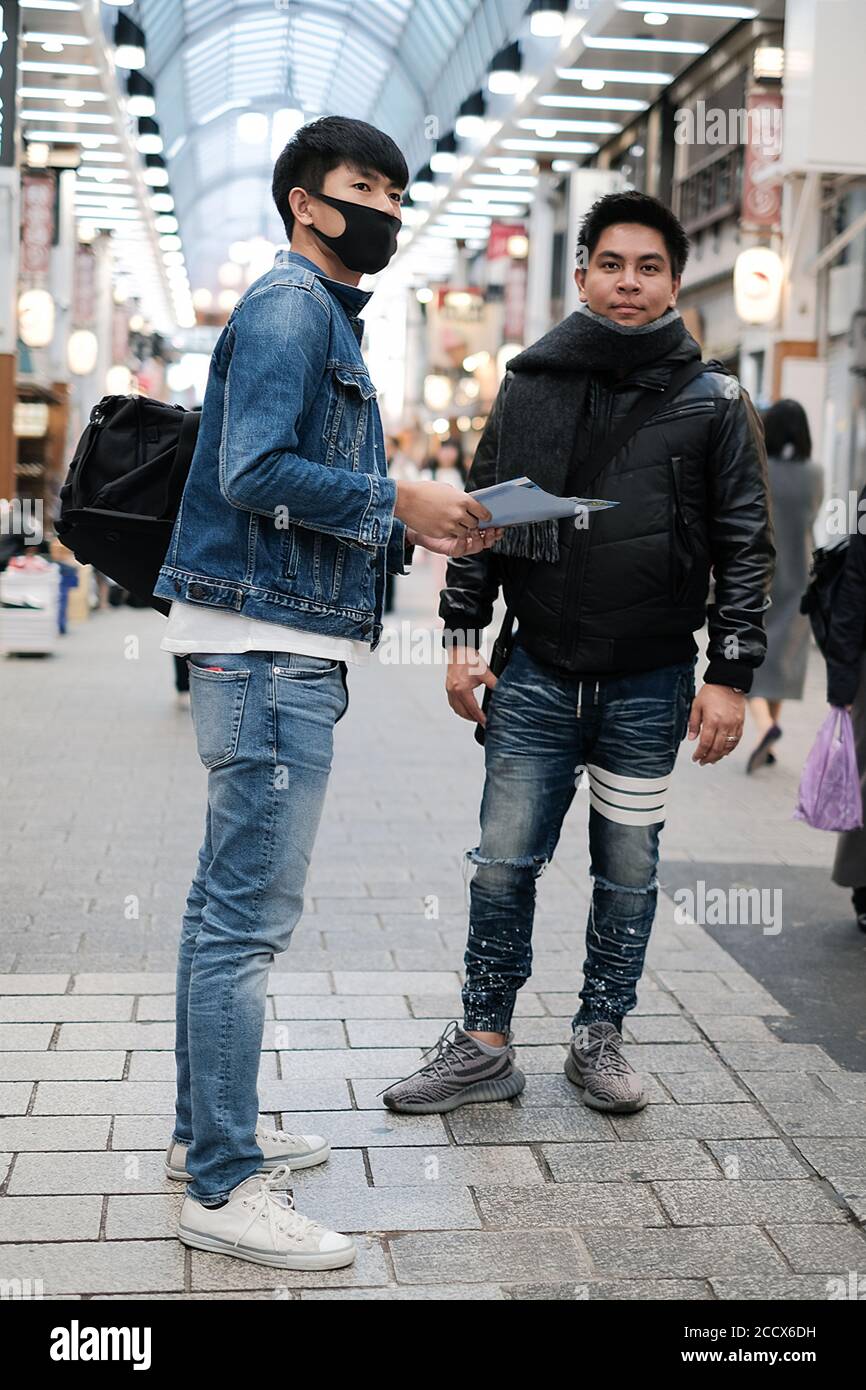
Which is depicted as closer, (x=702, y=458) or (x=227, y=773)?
(x=227, y=773)

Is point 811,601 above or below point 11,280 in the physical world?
below

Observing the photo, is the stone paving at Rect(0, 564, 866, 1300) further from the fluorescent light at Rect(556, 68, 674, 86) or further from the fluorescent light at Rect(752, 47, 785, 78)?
the fluorescent light at Rect(556, 68, 674, 86)

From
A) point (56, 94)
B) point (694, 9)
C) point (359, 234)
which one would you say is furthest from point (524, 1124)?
point (56, 94)

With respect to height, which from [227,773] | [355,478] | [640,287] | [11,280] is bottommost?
[227,773]

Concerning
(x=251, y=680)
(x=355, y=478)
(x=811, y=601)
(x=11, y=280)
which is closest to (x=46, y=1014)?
(x=251, y=680)

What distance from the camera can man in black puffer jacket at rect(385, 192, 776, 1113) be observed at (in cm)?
363

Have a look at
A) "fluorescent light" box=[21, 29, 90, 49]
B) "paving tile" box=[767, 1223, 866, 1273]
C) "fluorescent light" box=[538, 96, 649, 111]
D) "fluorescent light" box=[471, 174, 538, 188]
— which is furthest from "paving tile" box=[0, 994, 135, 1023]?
"fluorescent light" box=[471, 174, 538, 188]

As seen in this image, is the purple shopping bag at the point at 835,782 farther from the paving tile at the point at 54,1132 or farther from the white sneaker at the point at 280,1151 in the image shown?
the paving tile at the point at 54,1132

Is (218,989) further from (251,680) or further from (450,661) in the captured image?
(450,661)

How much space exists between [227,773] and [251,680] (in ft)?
0.57

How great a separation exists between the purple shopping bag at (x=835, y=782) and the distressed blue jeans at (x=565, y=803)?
1.60 meters

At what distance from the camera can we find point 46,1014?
4.38m

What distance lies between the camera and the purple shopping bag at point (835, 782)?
5.32m

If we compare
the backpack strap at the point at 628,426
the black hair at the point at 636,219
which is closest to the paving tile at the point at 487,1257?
the backpack strap at the point at 628,426
